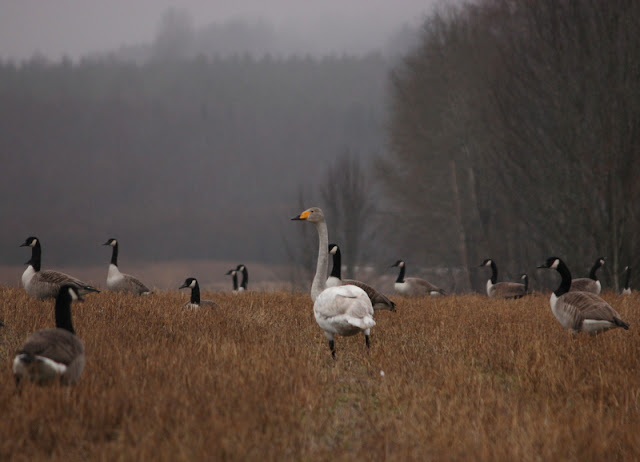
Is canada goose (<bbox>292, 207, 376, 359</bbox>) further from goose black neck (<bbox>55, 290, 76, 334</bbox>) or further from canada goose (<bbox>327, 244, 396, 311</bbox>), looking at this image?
goose black neck (<bbox>55, 290, 76, 334</bbox>)

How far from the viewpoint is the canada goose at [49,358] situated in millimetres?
5090

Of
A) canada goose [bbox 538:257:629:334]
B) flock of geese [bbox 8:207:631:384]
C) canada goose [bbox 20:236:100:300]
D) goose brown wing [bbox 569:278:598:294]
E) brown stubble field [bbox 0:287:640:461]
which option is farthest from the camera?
goose brown wing [bbox 569:278:598:294]

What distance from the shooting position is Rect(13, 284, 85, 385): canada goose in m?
5.09

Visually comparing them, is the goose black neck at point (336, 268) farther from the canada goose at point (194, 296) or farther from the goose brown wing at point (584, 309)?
the goose brown wing at point (584, 309)

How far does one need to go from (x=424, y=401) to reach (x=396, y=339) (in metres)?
3.31

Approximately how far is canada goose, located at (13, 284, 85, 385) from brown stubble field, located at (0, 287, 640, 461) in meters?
0.16

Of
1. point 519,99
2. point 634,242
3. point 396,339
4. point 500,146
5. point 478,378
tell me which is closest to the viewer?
point 478,378

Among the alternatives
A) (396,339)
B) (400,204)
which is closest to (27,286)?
(396,339)

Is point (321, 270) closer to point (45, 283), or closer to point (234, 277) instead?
point (45, 283)

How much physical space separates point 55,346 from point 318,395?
2.58m

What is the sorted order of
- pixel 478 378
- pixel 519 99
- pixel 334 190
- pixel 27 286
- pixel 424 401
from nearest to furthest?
1. pixel 424 401
2. pixel 478 378
3. pixel 27 286
4. pixel 519 99
5. pixel 334 190

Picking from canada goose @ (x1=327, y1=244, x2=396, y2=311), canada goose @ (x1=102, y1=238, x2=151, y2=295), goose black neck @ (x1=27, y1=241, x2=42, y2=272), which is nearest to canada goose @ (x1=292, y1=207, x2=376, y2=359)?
canada goose @ (x1=327, y1=244, x2=396, y2=311)

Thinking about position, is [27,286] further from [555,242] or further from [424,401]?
[555,242]

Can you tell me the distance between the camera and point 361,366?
7.60 m
